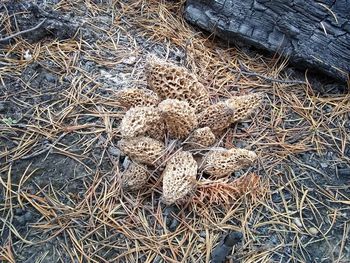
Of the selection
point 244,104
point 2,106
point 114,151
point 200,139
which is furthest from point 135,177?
point 2,106

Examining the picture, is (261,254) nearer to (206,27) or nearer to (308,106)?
(308,106)

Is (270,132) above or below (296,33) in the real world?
below

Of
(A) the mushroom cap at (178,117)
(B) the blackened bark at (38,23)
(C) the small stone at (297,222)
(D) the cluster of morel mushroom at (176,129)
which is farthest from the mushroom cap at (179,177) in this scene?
(B) the blackened bark at (38,23)

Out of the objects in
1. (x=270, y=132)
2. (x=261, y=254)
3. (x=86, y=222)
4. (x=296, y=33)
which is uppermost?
(x=296, y=33)

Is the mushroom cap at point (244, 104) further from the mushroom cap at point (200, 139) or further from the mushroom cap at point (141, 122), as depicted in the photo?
the mushroom cap at point (141, 122)

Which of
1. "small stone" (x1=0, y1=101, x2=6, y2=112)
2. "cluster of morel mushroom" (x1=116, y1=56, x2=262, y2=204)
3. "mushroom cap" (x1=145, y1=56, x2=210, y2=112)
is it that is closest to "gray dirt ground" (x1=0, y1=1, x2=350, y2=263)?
"small stone" (x1=0, y1=101, x2=6, y2=112)

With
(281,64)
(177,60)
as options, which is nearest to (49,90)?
(177,60)
